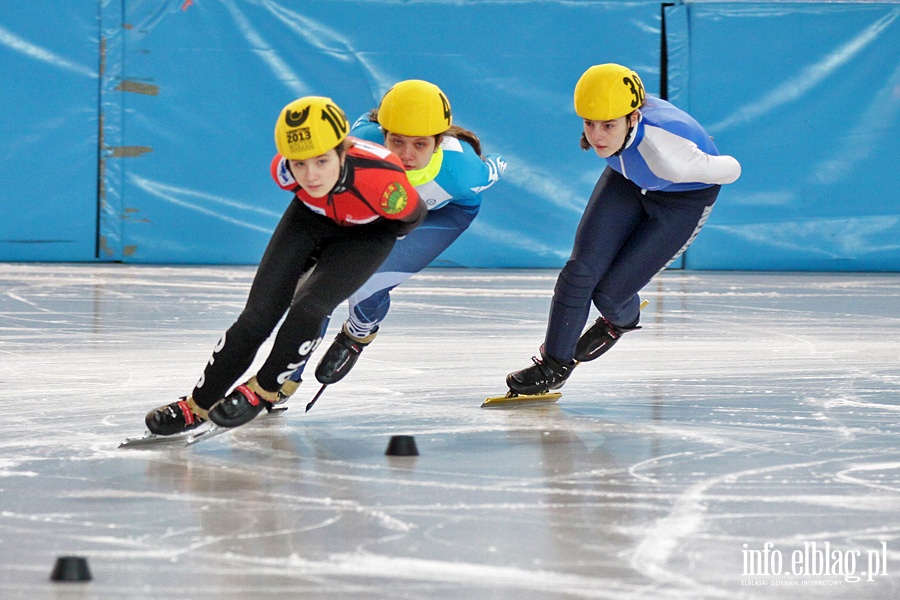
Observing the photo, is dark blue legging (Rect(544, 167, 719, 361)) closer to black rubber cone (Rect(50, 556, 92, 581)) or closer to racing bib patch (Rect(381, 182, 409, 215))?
racing bib patch (Rect(381, 182, 409, 215))

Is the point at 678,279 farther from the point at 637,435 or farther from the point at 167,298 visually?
the point at 637,435

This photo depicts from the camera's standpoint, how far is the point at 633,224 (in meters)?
4.06

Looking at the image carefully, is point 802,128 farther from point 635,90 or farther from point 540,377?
point 540,377

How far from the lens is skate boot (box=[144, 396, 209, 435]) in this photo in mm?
3084

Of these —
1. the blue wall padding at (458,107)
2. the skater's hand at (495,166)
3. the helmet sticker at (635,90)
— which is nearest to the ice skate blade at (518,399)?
the skater's hand at (495,166)

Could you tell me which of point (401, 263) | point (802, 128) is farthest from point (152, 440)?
point (802, 128)

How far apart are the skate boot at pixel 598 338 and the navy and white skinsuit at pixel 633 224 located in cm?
10

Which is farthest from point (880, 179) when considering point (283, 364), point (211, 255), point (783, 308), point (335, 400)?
point (283, 364)

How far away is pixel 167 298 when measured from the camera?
6988 millimetres

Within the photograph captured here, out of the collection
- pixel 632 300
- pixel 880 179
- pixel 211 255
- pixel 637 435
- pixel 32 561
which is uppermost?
pixel 880 179

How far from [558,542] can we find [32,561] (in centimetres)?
95

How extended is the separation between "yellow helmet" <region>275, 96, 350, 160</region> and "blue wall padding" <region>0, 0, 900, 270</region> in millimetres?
6904

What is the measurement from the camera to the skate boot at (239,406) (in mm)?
3020

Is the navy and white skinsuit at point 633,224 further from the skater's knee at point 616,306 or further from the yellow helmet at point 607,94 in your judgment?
the yellow helmet at point 607,94
